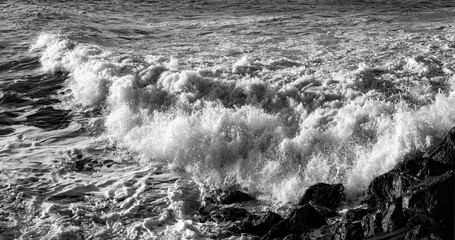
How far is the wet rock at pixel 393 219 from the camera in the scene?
7.11 metres

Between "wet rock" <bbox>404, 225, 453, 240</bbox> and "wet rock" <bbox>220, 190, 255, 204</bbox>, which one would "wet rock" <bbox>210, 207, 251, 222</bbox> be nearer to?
"wet rock" <bbox>220, 190, 255, 204</bbox>

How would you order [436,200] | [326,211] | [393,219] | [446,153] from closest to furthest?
[436,200]
[393,219]
[446,153]
[326,211]

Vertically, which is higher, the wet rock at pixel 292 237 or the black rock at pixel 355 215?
the black rock at pixel 355 215

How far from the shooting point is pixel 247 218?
8.83 meters

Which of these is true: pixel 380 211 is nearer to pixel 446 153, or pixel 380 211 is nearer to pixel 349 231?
pixel 349 231

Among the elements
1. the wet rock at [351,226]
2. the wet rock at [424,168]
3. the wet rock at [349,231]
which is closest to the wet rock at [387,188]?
the wet rock at [424,168]

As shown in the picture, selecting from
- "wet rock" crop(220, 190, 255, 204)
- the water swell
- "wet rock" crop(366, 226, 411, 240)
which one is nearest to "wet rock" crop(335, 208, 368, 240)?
"wet rock" crop(366, 226, 411, 240)

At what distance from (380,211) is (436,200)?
812mm

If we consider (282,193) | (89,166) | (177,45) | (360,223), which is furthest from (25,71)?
(360,223)

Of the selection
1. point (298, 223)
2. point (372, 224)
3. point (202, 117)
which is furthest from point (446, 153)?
point (202, 117)

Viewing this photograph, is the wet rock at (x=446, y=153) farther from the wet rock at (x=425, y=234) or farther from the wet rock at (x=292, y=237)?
the wet rock at (x=292, y=237)

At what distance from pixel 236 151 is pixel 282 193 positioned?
1683 mm

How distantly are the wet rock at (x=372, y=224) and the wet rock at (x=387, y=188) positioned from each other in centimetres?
62

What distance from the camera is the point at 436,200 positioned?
699 centimetres
